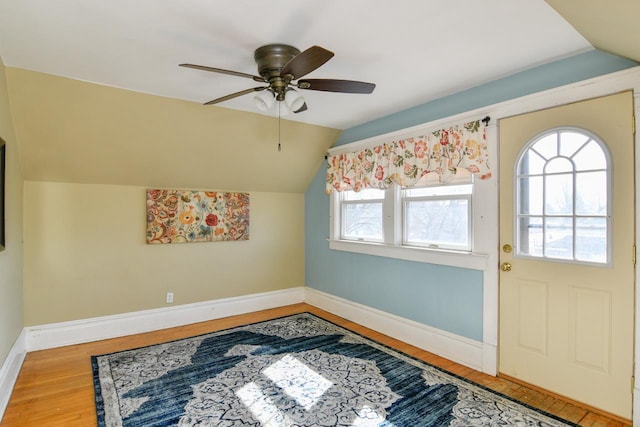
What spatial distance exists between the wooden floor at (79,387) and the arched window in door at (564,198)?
102 centimetres

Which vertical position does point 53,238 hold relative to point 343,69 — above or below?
below

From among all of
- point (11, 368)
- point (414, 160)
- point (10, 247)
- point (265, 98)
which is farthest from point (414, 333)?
point (10, 247)

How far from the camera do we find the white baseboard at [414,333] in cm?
293

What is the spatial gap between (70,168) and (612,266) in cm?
463

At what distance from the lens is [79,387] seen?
2.63 metres

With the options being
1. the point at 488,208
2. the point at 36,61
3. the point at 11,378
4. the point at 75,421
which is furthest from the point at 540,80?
the point at 11,378

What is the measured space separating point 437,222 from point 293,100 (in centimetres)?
190

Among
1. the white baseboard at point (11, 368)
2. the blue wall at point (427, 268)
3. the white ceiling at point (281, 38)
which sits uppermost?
the white ceiling at point (281, 38)

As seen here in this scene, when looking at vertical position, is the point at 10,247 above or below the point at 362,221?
below

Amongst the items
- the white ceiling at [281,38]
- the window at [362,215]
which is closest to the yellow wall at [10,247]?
the white ceiling at [281,38]

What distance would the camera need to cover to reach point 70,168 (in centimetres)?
338

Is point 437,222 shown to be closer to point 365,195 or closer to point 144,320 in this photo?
point 365,195

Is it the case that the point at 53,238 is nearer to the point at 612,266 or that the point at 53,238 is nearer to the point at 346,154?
the point at 346,154

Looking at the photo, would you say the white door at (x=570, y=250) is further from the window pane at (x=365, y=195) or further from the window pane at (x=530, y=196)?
the window pane at (x=365, y=195)
